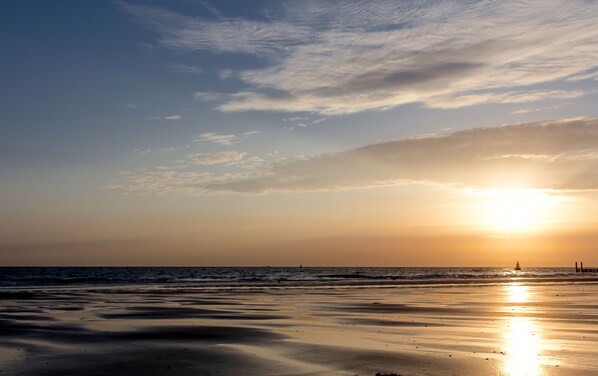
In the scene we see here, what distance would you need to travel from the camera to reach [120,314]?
26781 mm

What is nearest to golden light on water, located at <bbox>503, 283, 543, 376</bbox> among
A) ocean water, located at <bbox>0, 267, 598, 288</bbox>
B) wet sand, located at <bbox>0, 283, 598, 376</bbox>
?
wet sand, located at <bbox>0, 283, 598, 376</bbox>

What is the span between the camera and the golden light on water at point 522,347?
1258cm

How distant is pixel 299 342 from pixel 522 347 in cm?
583

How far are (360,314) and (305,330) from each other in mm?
7189

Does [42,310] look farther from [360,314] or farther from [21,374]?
[21,374]

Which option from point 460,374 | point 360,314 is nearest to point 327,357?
point 460,374

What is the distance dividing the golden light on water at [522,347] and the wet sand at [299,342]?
27mm

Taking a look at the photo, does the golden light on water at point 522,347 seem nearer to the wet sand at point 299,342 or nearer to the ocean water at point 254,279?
the wet sand at point 299,342

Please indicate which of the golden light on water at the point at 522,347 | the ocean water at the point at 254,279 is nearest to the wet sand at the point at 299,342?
the golden light on water at the point at 522,347

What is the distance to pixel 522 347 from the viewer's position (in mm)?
15773

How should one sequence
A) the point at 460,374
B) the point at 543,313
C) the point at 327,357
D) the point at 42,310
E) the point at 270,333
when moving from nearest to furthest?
the point at 460,374
the point at 327,357
the point at 270,333
the point at 543,313
the point at 42,310

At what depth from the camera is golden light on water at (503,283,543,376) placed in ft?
41.3

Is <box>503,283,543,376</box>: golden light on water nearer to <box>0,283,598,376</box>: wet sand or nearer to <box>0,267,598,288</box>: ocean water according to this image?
<box>0,283,598,376</box>: wet sand

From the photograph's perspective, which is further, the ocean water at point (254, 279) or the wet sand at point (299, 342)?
the ocean water at point (254, 279)
